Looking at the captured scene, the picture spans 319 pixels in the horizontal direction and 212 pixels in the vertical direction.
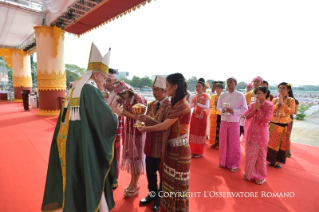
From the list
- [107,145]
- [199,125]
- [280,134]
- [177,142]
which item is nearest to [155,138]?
[177,142]

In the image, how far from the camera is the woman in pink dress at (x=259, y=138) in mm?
2793

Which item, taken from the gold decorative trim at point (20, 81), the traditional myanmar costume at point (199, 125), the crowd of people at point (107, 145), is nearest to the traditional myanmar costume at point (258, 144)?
the traditional myanmar costume at point (199, 125)

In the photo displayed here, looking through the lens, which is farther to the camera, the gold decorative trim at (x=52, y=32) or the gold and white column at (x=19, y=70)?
the gold and white column at (x=19, y=70)

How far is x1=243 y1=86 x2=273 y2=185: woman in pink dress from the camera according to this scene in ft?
9.16

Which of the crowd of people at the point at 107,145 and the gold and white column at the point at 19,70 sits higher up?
the gold and white column at the point at 19,70

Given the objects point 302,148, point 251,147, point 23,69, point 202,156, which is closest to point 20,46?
point 23,69

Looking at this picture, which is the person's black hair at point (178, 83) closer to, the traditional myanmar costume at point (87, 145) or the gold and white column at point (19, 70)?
the traditional myanmar costume at point (87, 145)

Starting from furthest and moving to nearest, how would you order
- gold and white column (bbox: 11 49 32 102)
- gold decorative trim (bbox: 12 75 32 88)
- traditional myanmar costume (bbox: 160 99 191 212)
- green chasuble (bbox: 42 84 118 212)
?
gold decorative trim (bbox: 12 75 32 88)
gold and white column (bbox: 11 49 32 102)
traditional myanmar costume (bbox: 160 99 191 212)
green chasuble (bbox: 42 84 118 212)

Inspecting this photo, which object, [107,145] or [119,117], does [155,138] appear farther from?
[119,117]

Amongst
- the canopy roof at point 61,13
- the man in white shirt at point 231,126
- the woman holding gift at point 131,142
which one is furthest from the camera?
the canopy roof at point 61,13

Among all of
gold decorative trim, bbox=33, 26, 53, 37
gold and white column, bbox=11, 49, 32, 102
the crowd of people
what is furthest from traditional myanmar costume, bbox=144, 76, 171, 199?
gold and white column, bbox=11, 49, 32, 102

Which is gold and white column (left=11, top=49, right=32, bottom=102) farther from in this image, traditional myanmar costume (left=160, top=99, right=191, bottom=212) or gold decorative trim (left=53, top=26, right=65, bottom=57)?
traditional myanmar costume (left=160, top=99, right=191, bottom=212)

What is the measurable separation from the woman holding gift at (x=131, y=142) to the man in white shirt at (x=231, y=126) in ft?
5.78

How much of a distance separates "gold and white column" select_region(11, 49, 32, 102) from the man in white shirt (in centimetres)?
1646
